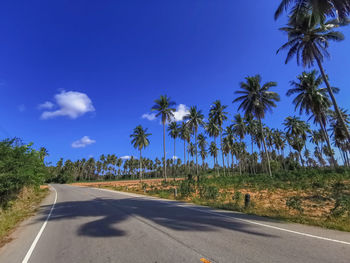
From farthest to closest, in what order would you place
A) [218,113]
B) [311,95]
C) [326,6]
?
[218,113]
[311,95]
[326,6]

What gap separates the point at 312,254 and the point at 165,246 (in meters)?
3.26

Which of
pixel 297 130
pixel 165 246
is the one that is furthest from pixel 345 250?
pixel 297 130

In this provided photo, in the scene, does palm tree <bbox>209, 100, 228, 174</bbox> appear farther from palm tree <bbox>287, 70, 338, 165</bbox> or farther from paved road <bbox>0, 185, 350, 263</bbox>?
paved road <bbox>0, 185, 350, 263</bbox>

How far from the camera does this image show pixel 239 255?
11.5 feet

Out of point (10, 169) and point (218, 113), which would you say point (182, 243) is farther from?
point (218, 113)

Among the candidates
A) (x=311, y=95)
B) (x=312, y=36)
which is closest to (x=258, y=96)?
(x=311, y=95)

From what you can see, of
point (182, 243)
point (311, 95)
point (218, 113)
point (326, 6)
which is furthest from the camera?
point (218, 113)

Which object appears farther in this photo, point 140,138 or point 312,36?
point 140,138

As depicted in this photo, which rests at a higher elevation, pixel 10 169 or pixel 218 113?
pixel 218 113

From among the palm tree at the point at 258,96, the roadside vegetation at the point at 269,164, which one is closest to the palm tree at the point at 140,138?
the roadside vegetation at the point at 269,164

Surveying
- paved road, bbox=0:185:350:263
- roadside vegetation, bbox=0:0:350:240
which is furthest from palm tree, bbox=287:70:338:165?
paved road, bbox=0:185:350:263

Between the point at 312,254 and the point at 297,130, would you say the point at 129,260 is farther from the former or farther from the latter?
the point at 297,130

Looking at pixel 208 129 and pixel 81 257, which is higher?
pixel 208 129

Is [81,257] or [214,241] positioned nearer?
[81,257]
